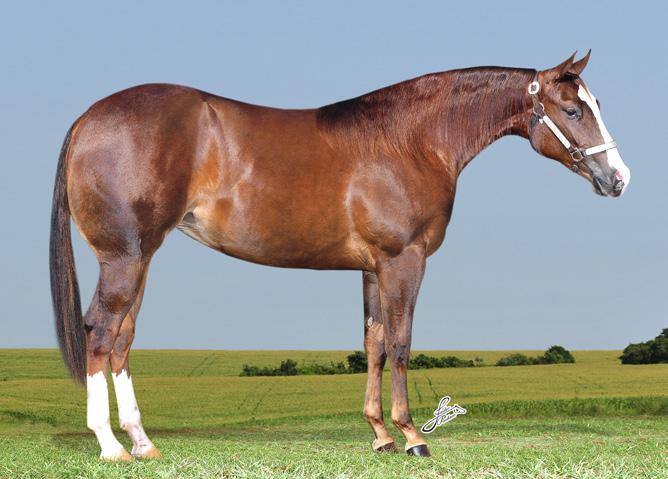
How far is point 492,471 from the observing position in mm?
A: 6652

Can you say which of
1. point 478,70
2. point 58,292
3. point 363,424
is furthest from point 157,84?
point 363,424

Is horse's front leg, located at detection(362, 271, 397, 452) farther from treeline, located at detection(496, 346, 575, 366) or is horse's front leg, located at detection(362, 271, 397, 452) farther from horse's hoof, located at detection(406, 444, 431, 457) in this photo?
treeline, located at detection(496, 346, 575, 366)

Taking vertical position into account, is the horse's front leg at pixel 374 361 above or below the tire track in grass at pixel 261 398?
above

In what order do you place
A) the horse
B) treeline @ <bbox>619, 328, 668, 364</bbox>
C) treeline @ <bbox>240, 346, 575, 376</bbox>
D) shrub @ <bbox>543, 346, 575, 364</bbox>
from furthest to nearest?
shrub @ <bbox>543, 346, 575, 364</bbox> → treeline @ <bbox>619, 328, 668, 364</bbox> → treeline @ <bbox>240, 346, 575, 376</bbox> → the horse

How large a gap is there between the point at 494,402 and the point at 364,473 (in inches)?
314

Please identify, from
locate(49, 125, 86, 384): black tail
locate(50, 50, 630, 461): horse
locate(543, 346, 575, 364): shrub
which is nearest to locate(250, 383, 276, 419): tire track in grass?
locate(50, 50, 630, 461): horse

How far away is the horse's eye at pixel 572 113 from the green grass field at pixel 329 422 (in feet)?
10.3

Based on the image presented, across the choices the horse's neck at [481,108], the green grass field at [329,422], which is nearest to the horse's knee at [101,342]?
the green grass field at [329,422]

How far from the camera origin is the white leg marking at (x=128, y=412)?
743 cm

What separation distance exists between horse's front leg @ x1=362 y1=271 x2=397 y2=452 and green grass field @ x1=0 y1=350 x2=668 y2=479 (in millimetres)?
240

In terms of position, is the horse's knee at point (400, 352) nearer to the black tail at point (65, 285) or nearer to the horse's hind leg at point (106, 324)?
the horse's hind leg at point (106, 324)

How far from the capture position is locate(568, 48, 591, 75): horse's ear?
795cm

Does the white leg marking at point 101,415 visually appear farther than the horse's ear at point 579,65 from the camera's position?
No

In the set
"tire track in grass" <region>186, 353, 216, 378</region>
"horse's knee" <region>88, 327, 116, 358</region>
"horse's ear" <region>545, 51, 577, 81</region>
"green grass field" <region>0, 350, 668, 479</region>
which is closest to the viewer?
"green grass field" <region>0, 350, 668, 479</region>
